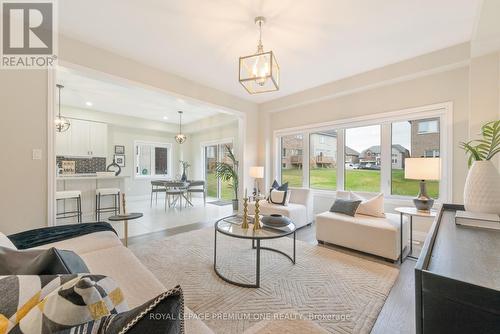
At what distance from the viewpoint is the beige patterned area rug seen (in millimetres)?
1733

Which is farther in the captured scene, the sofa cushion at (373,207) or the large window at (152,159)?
the large window at (152,159)

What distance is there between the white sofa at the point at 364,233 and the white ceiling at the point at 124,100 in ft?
11.1

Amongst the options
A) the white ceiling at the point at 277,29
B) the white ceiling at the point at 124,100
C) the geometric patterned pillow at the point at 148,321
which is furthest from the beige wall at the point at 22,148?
the geometric patterned pillow at the point at 148,321

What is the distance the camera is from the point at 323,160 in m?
4.88

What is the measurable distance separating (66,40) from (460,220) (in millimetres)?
4564

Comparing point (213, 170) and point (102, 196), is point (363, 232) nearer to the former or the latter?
point (102, 196)

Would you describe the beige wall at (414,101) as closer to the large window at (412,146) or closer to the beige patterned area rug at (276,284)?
the large window at (412,146)

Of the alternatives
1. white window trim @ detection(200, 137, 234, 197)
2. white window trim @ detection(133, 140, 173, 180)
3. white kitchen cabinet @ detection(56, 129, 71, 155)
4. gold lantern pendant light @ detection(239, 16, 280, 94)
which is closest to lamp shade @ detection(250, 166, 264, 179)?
white window trim @ detection(200, 137, 234, 197)

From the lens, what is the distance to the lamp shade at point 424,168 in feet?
8.52

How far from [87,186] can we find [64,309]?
526 cm

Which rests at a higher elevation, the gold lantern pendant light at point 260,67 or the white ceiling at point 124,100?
the white ceiling at point 124,100

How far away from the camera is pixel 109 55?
325 cm

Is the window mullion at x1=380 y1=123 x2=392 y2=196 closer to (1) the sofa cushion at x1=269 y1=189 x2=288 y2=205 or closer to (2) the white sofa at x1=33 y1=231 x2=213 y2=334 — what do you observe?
(1) the sofa cushion at x1=269 y1=189 x2=288 y2=205

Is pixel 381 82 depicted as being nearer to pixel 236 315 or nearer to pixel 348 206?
pixel 348 206
